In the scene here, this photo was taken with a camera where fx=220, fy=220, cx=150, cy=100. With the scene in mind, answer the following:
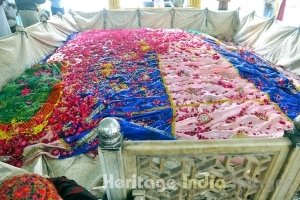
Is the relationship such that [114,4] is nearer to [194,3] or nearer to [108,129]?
[194,3]

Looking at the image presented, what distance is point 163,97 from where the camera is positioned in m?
3.41

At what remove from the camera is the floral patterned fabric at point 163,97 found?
2.58 m

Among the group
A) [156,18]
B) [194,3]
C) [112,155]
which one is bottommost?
[156,18]

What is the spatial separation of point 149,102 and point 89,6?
38.9 feet

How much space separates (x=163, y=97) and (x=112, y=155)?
86.7 inches

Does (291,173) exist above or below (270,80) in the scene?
above

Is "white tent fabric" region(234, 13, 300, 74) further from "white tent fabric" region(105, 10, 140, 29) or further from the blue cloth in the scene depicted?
"white tent fabric" region(105, 10, 140, 29)

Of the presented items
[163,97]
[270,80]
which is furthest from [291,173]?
[270,80]

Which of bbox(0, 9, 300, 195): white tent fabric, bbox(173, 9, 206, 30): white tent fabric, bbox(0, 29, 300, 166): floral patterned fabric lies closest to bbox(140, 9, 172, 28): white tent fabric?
bbox(0, 9, 300, 195): white tent fabric

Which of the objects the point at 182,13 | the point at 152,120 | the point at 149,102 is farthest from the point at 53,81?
the point at 182,13

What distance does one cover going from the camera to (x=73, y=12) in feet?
25.8

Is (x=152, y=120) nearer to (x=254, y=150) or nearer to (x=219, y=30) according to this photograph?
(x=254, y=150)

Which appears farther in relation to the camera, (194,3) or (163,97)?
(194,3)

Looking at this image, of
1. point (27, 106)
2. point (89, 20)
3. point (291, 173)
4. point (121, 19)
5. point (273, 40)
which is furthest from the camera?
point (121, 19)
